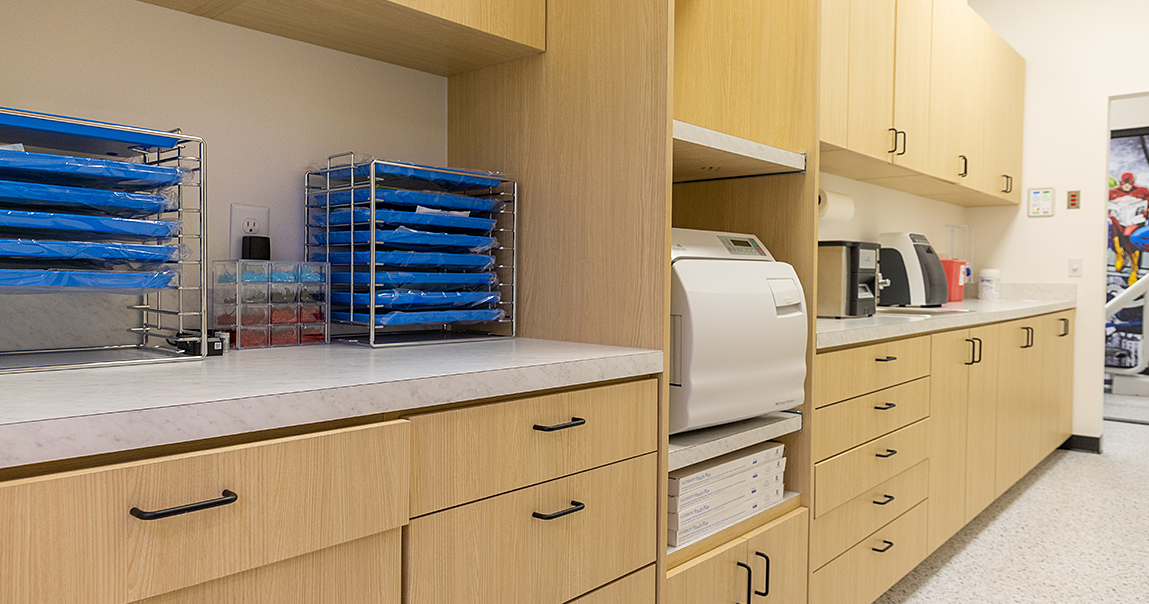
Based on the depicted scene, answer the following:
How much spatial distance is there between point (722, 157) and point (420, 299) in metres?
0.78

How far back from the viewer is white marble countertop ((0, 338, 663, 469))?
71 cm

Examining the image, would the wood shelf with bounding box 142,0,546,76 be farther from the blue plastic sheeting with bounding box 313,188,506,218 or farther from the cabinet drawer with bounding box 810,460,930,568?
the cabinet drawer with bounding box 810,460,930,568

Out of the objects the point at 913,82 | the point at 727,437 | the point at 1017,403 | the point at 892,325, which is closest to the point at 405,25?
the point at 727,437

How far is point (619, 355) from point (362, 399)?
1.68ft

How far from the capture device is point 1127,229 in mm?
6277

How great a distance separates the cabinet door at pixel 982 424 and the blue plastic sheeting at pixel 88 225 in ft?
8.72

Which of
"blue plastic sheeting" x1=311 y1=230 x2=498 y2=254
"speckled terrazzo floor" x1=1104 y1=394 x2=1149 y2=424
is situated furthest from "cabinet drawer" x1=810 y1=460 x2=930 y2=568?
"speckled terrazzo floor" x1=1104 y1=394 x2=1149 y2=424

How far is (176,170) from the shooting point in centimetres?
110

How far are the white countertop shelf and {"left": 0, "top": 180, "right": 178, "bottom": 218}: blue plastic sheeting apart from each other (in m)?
1.01

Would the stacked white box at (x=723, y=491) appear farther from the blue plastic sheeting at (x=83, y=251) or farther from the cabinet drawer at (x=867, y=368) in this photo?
the blue plastic sheeting at (x=83, y=251)

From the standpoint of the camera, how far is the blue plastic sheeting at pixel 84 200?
0.97m

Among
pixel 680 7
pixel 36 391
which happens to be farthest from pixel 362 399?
pixel 680 7

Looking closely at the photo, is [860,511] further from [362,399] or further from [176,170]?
[176,170]

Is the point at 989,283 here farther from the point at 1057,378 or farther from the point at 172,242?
the point at 172,242
